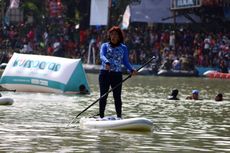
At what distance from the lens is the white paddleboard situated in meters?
16.0

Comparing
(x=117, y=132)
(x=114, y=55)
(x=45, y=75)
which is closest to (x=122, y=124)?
(x=117, y=132)

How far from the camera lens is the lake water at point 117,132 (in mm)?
13828

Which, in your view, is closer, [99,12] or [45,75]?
[45,75]

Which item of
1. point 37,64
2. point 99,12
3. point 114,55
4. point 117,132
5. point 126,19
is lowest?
point 117,132

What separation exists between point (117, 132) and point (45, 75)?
12784mm

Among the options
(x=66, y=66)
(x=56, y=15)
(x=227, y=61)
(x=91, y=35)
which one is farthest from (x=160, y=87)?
(x=56, y=15)

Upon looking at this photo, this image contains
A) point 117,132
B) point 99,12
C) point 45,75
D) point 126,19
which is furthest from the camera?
point 99,12

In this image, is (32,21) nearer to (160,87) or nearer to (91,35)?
(91,35)

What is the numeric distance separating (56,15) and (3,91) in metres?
29.3

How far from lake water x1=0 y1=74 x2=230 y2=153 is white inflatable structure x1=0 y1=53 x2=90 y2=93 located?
0.82 meters

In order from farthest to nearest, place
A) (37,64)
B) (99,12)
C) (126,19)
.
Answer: (99,12) < (126,19) < (37,64)

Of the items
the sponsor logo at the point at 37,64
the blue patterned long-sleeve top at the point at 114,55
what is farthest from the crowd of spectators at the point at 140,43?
the blue patterned long-sleeve top at the point at 114,55

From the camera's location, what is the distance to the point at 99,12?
5372 cm

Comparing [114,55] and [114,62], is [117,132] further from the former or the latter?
[114,55]
